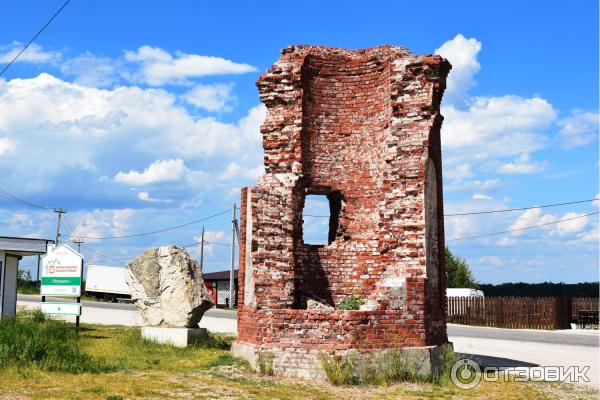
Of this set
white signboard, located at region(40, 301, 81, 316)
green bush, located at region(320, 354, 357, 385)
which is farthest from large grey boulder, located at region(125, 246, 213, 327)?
green bush, located at region(320, 354, 357, 385)

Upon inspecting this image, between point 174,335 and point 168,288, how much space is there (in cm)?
112

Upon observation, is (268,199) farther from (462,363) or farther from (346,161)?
(462,363)

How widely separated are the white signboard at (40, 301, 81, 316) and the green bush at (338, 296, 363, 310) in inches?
324

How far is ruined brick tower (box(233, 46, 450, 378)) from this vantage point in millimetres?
9773

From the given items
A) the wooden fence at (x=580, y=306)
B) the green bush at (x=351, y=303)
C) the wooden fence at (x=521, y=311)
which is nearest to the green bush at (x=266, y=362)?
the green bush at (x=351, y=303)

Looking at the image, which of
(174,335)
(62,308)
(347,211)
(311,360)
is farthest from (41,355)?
(62,308)

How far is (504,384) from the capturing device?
9719 mm

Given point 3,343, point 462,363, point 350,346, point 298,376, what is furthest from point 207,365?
point 462,363

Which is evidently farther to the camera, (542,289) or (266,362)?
(542,289)

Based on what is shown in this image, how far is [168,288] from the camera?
46.0ft

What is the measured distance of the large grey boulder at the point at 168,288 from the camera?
13.7m

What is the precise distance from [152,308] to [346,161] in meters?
5.84

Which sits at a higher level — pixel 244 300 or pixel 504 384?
pixel 244 300

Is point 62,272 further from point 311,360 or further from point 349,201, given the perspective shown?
point 311,360
